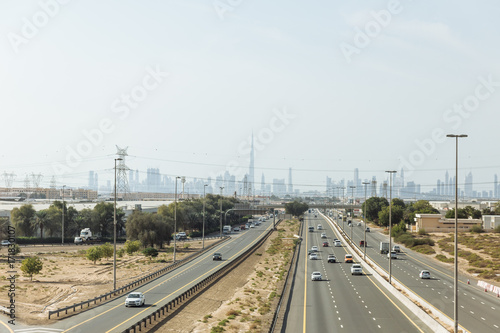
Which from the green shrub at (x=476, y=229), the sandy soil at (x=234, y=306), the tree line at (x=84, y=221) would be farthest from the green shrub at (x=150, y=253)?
the green shrub at (x=476, y=229)

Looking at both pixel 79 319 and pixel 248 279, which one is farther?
pixel 248 279

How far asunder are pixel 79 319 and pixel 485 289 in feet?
136

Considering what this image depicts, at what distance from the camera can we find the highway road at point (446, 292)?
39263 mm

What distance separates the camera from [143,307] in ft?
143

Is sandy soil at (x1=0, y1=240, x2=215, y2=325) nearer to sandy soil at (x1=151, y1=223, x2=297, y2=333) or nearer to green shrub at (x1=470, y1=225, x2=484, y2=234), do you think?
sandy soil at (x1=151, y1=223, x2=297, y2=333)

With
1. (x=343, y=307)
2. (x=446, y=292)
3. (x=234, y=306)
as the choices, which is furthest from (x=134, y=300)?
(x=446, y=292)

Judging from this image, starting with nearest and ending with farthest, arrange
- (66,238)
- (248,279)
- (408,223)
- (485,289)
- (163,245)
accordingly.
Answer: (485,289) → (248,279) → (163,245) → (66,238) → (408,223)

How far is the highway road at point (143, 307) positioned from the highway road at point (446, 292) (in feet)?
74.5

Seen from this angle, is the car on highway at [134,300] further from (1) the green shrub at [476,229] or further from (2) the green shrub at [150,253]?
(1) the green shrub at [476,229]

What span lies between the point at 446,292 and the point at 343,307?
14497mm

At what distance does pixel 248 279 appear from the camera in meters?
68.5

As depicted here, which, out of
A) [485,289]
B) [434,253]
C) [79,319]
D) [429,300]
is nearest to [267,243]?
[434,253]

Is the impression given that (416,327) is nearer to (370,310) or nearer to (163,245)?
(370,310)

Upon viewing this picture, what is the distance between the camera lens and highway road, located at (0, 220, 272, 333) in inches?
1414
